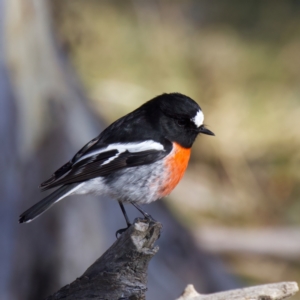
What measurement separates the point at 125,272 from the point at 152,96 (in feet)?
17.9

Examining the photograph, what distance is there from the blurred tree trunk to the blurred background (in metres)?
0.01

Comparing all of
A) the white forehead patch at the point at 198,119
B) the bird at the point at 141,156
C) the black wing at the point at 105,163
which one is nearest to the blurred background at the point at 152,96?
the bird at the point at 141,156

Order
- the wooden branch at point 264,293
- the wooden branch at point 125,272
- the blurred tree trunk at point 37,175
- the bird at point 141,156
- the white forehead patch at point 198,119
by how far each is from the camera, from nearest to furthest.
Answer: the wooden branch at point 125,272
the wooden branch at point 264,293
the bird at point 141,156
the white forehead patch at point 198,119
the blurred tree trunk at point 37,175

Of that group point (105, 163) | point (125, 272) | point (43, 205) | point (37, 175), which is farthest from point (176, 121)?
point (37, 175)

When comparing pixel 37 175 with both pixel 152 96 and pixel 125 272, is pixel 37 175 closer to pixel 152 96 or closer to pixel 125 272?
pixel 125 272

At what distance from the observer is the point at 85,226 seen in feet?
18.4

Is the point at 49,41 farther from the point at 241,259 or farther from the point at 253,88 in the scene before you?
the point at 253,88

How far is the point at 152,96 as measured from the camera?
Answer: 8.49 meters

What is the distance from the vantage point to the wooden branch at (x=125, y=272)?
319 centimetres

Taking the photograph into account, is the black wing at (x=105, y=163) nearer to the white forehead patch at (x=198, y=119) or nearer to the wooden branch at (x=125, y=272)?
the white forehead patch at (x=198, y=119)

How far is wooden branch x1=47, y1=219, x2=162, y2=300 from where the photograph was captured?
3.19 meters

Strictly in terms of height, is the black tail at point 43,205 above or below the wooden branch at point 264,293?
above

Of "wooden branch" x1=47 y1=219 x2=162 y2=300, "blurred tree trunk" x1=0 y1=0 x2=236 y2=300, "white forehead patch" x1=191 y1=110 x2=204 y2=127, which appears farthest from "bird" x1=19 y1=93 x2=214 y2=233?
"blurred tree trunk" x1=0 y1=0 x2=236 y2=300

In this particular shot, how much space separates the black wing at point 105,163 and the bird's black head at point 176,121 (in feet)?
0.56
